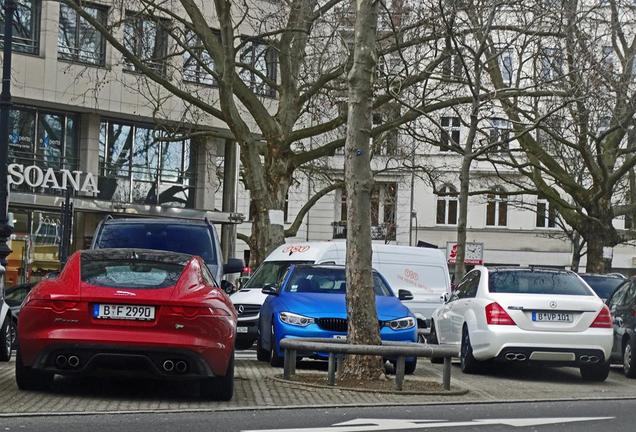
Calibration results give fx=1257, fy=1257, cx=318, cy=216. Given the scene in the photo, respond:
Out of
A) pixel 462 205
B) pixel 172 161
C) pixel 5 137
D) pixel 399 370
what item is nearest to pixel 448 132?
pixel 462 205

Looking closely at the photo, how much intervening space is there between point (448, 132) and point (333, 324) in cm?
2046

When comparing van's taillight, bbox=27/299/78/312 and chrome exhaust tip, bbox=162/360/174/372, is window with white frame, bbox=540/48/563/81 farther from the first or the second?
van's taillight, bbox=27/299/78/312

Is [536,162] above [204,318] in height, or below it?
above

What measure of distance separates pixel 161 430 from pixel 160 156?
3266 cm

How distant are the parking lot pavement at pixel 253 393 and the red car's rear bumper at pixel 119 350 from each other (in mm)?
315

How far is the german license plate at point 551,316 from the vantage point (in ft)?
52.8

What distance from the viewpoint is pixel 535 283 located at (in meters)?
16.8

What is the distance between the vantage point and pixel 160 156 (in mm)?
41500

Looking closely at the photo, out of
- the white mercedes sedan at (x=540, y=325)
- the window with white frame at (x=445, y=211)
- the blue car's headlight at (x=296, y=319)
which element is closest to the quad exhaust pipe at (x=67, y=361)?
the blue car's headlight at (x=296, y=319)

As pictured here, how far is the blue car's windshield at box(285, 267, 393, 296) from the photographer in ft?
56.6

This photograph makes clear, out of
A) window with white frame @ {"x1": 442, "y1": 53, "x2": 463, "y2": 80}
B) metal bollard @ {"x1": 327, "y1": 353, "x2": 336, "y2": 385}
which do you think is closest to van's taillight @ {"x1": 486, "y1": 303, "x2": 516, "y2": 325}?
metal bollard @ {"x1": 327, "y1": 353, "x2": 336, "y2": 385}

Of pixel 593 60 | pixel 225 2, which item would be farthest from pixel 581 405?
pixel 225 2

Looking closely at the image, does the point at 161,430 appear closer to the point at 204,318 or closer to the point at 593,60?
the point at 204,318

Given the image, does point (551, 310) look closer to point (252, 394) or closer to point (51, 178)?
point (252, 394)
